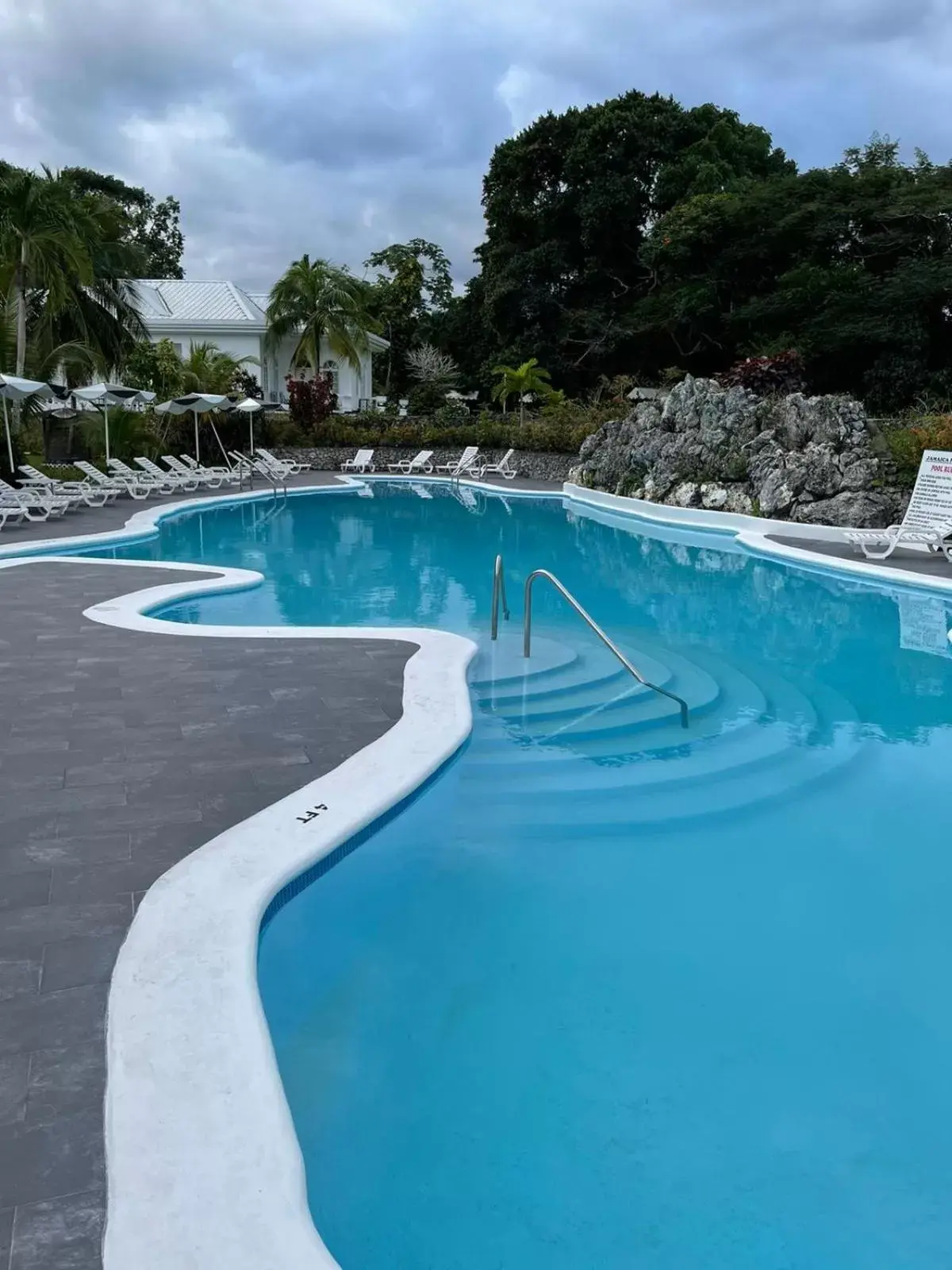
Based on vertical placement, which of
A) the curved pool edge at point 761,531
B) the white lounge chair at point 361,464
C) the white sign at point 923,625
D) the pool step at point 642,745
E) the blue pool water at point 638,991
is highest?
the white lounge chair at point 361,464

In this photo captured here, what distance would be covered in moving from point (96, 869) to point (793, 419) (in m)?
17.7

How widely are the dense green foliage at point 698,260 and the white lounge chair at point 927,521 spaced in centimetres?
1064

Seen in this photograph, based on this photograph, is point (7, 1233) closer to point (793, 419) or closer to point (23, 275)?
point (793, 419)

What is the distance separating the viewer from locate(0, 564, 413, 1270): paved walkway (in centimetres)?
239

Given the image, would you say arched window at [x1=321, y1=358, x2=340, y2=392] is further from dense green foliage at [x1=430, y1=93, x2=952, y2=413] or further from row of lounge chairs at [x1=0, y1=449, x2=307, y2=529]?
row of lounge chairs at [x1=0, y1=449, x2=307, y2=529]

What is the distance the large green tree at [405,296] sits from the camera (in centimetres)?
4319

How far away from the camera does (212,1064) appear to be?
2.79 metres

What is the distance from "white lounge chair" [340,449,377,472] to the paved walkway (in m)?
21.7

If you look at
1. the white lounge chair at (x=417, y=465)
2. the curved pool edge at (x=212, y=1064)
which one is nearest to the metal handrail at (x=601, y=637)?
the curved pool edge at (x=212, y=1064)

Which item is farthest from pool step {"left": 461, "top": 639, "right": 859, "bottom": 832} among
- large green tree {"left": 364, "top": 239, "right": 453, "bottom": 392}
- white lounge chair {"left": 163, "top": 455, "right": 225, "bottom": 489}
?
large green tree {"left": 364, "top": 239, "right": 453, "bottom": 392}

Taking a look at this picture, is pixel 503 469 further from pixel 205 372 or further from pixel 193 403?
pixel 193 403

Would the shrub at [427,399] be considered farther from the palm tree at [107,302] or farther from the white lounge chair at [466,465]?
the palm tree at [107,302]

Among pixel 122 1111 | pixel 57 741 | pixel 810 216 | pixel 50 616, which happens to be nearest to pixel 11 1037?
pixel 122 1111

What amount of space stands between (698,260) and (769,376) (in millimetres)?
11304
